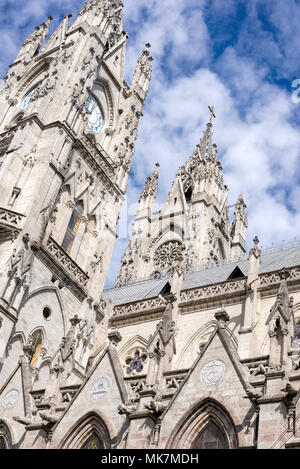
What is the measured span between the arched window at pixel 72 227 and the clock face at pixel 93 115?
4.84 metres

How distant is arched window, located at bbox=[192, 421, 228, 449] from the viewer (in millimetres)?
11680

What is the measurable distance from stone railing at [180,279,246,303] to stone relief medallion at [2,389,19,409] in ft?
30.5

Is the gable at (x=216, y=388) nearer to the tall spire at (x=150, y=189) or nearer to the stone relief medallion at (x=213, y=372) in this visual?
the stone relief medallion at (x=213, y=372)

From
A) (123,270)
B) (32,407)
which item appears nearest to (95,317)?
(32,407)

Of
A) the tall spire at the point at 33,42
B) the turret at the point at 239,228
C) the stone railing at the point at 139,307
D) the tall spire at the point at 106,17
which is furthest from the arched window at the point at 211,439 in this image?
→ the turret at the point at 239,228

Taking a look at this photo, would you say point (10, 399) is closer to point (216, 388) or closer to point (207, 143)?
point (216, 388)

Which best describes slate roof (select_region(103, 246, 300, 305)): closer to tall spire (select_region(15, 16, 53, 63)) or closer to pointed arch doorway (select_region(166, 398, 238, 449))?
pointed arch doorway (select_region(166, 398, 238, 449))

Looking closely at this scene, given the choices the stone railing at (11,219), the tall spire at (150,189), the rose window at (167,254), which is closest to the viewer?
the stone railing at (11,219)

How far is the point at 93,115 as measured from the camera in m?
28.5

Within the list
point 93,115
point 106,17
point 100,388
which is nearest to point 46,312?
point 100,388

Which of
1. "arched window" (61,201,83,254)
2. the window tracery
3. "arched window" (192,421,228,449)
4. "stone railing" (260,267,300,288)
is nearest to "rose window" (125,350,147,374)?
the window tracery

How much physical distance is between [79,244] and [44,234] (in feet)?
10.3

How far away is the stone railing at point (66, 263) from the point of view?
71.4 ft
